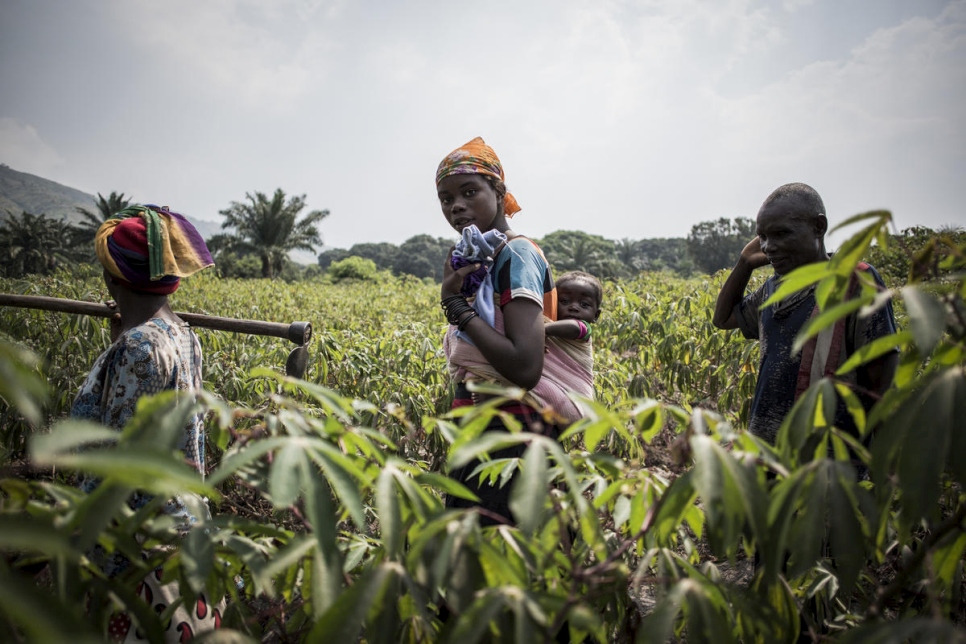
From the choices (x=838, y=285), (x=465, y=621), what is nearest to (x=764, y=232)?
(x=838, y=285)

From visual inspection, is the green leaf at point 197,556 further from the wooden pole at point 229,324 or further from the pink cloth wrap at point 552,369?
the wooden pole at point 229,324

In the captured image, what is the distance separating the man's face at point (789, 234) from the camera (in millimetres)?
1484

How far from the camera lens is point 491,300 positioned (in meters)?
1.28

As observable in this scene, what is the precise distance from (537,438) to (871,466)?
345 mm

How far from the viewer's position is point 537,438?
57 cm

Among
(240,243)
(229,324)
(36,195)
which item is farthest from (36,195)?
(229,324)

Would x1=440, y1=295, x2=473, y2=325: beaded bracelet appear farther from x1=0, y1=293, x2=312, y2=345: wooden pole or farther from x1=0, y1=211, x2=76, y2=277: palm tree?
x1=0, y1=211, x2=76, y2=277: palm tree

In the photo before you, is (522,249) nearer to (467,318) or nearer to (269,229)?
(467,318)

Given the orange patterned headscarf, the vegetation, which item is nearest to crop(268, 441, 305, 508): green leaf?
the orange patterned headscarf

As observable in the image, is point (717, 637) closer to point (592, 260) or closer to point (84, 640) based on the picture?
point (84, 640)

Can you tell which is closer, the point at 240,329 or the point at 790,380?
the point at 790,380

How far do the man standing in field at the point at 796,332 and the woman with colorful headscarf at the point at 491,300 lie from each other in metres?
0.60

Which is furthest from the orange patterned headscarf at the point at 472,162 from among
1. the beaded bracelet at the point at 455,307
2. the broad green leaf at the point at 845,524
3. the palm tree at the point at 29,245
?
the palm tree at the point at 29,245

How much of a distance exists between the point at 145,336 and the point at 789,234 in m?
1.69
